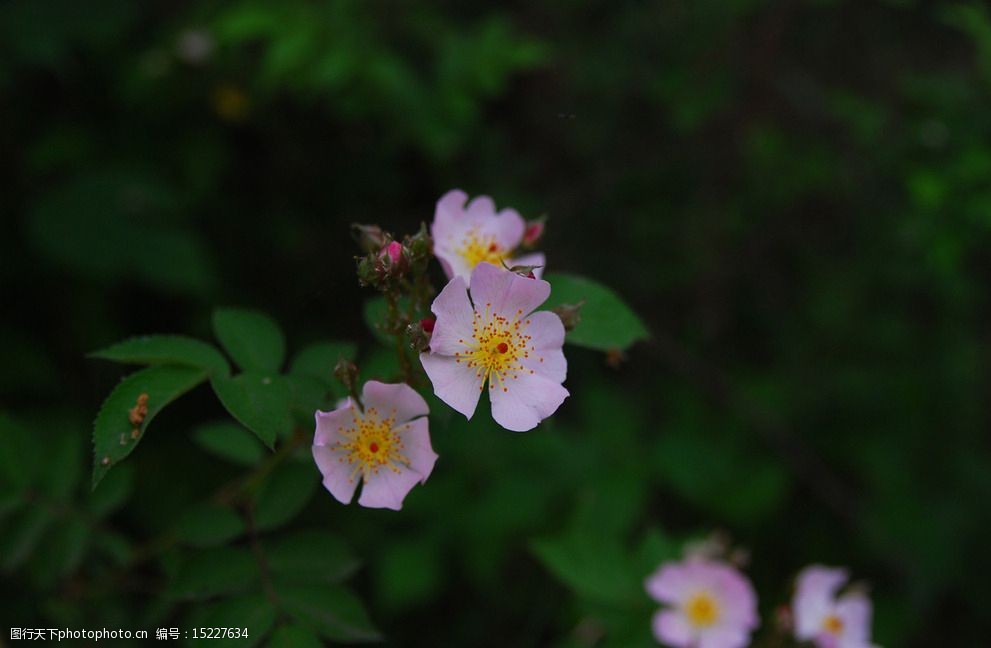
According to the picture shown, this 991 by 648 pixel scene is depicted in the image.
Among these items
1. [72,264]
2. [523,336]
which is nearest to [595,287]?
[523,336]

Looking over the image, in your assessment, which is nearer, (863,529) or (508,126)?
(863,529)

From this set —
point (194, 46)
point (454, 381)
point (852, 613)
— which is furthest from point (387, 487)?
point (194, 46)

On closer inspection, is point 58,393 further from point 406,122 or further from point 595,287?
point 595,287

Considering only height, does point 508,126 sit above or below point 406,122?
below

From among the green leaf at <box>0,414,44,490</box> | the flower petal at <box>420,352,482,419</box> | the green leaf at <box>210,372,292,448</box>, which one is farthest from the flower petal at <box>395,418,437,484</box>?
the green leaf at <box>0,414,44,490</box>

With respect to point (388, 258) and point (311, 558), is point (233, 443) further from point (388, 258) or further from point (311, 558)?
point (388, 258)

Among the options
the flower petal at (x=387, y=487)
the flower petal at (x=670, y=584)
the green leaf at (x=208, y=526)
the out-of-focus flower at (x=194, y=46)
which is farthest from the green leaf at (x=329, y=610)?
the out-of-focus flower at (x=194, y=46)
